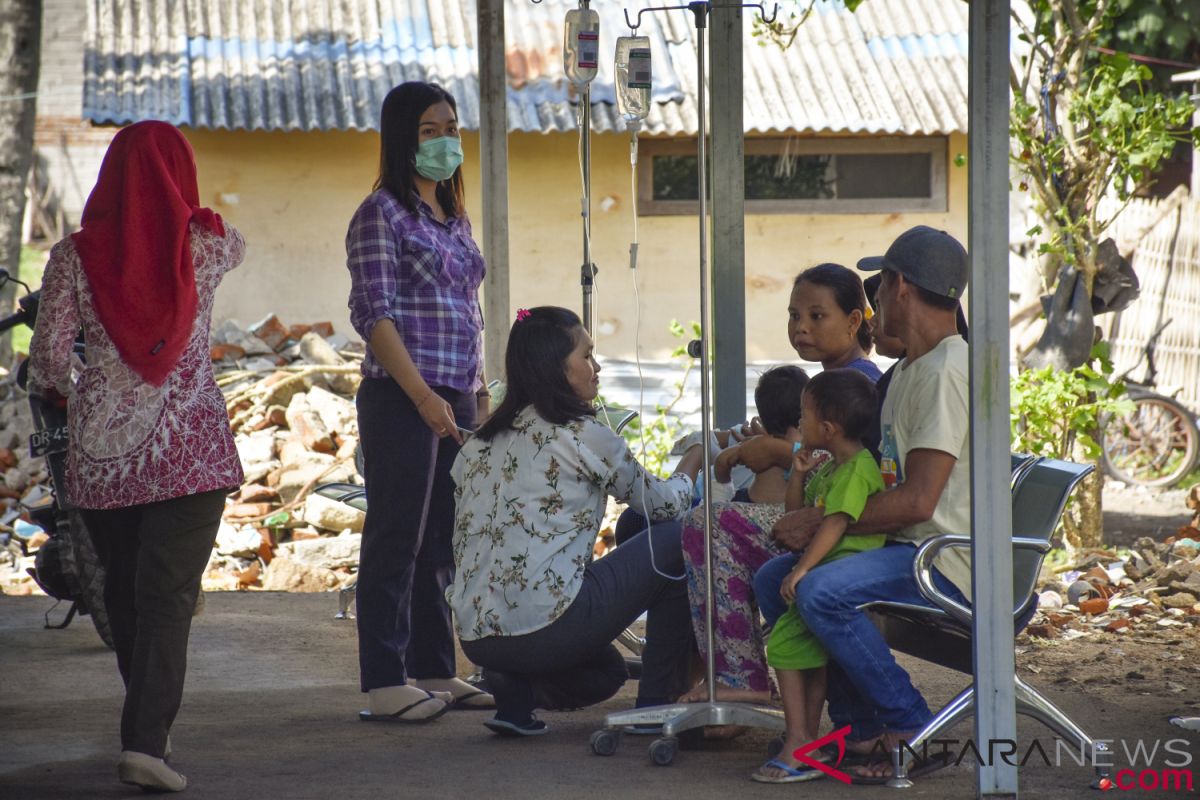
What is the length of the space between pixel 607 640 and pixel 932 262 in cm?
141

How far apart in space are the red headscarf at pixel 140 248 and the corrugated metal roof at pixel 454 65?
6807mm

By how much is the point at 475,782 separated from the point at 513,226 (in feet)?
25.6

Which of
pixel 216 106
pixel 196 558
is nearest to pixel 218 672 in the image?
pixel 196 558

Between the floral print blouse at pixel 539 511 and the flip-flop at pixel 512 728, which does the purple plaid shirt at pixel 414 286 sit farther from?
the flip-flop at pixel 512 728

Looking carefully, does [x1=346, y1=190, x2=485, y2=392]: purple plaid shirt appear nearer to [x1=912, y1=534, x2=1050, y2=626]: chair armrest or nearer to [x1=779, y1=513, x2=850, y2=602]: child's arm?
[x1=779, y1=513, x2=850, y2=602]: child's arm

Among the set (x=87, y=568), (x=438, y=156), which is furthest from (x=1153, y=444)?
(x=87, y=568)

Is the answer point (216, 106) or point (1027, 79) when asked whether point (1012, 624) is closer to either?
point (1027, 79)

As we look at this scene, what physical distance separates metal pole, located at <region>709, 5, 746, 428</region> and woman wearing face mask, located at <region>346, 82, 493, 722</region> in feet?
3.32

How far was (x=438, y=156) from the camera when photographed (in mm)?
4516

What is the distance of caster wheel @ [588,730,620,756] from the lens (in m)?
4.05

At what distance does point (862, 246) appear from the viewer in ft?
37.2

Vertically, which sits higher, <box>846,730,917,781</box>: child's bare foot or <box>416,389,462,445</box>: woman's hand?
<box>416,389,462,445</box>: woman's hand

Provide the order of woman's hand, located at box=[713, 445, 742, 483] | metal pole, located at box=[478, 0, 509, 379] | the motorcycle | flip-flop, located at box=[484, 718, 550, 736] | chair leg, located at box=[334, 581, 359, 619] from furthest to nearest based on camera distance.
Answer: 1. chair leg, located at box=[334, 581, 359, 619]
2. metal pole, located at box=[478, 0, 509, 379]
3. the motorcycle
4. flip-flop, located at box=[484, 718, 550, 736]
5. woman's hand, located at box=[713, 445, 742, 483]

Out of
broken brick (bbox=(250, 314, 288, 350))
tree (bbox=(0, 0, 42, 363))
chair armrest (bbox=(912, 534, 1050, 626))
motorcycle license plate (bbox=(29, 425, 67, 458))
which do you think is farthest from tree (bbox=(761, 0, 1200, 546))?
tree (bbox=(0, 0, 42, 363))
